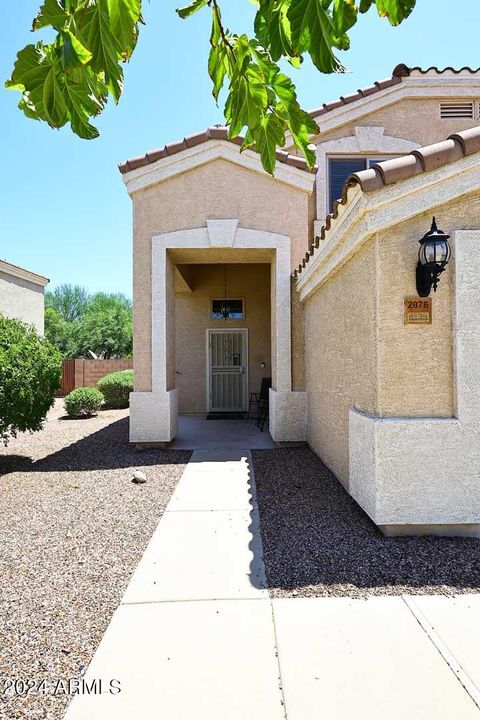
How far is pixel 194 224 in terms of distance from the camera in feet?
25.6

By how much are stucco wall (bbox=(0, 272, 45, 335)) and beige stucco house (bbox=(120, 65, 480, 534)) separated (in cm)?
959

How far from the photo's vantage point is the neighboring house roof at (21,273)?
1705 centimetres

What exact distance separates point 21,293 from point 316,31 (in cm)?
1999

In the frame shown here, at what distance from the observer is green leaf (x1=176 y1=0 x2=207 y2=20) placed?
4.74 ft

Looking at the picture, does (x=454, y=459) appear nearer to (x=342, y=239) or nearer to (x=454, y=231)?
(x=454, y=231)

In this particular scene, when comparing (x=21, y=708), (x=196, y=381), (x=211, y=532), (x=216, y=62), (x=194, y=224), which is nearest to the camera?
(x=216, y=62)

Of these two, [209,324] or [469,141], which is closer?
[469,141]

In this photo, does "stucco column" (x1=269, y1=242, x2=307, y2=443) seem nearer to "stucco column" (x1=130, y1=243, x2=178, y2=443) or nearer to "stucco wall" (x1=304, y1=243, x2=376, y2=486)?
"stucco wall" (x1=304, y1=243, x2=376, y2=486)

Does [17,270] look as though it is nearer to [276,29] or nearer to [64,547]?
[64,547]

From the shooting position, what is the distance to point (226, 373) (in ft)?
40.2

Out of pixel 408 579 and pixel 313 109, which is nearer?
pixel 408 579

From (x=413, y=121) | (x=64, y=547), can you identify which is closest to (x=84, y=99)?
(x=64, y=547)

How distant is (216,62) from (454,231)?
10.3 ft

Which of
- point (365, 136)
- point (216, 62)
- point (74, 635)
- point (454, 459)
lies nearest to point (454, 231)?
point (454, 459)
